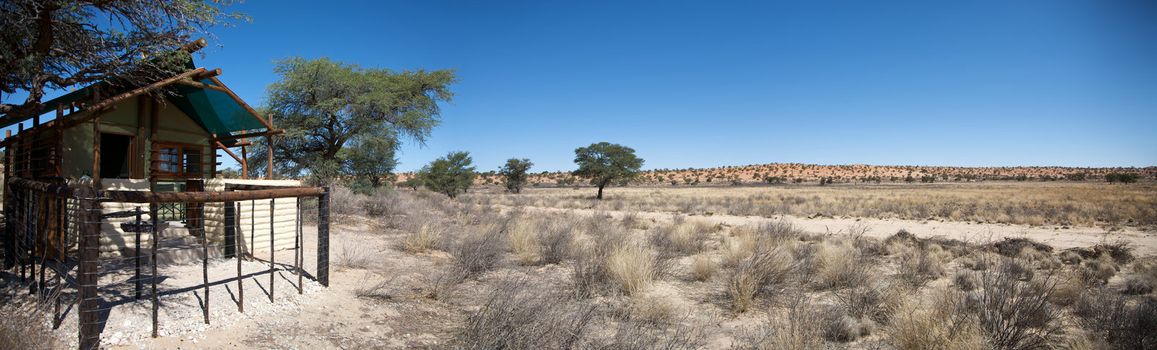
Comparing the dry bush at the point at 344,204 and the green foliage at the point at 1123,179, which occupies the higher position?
the green foliage at the point at 1123,179

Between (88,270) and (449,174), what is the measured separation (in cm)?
3568

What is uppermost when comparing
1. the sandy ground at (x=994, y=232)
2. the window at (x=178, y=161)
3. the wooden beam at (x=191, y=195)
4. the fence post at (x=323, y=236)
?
the window at (x=178, y=161)

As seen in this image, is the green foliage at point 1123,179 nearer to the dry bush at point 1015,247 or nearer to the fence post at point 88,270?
the dry bush at point 1015,247

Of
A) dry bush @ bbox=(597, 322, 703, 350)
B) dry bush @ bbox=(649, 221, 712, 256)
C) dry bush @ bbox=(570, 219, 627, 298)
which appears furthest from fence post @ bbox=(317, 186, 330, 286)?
dry bush @ bbox=(649, 221, 712, 256)

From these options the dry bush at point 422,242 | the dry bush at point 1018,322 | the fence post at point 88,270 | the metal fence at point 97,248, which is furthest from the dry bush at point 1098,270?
the fence post at point 88,270

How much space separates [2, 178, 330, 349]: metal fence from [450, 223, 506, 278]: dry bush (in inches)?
97.2

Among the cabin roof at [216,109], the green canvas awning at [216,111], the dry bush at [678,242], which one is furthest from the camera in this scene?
the dry bush at [678,242]

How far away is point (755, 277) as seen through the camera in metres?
8.13

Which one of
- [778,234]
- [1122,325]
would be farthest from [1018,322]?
[778,234]

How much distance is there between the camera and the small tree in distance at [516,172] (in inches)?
1919

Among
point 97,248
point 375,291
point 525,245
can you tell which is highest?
point 97,248

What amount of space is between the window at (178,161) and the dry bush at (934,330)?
43.6ft

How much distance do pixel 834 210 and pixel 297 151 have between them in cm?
2536

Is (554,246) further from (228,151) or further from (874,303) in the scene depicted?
(228,151)
